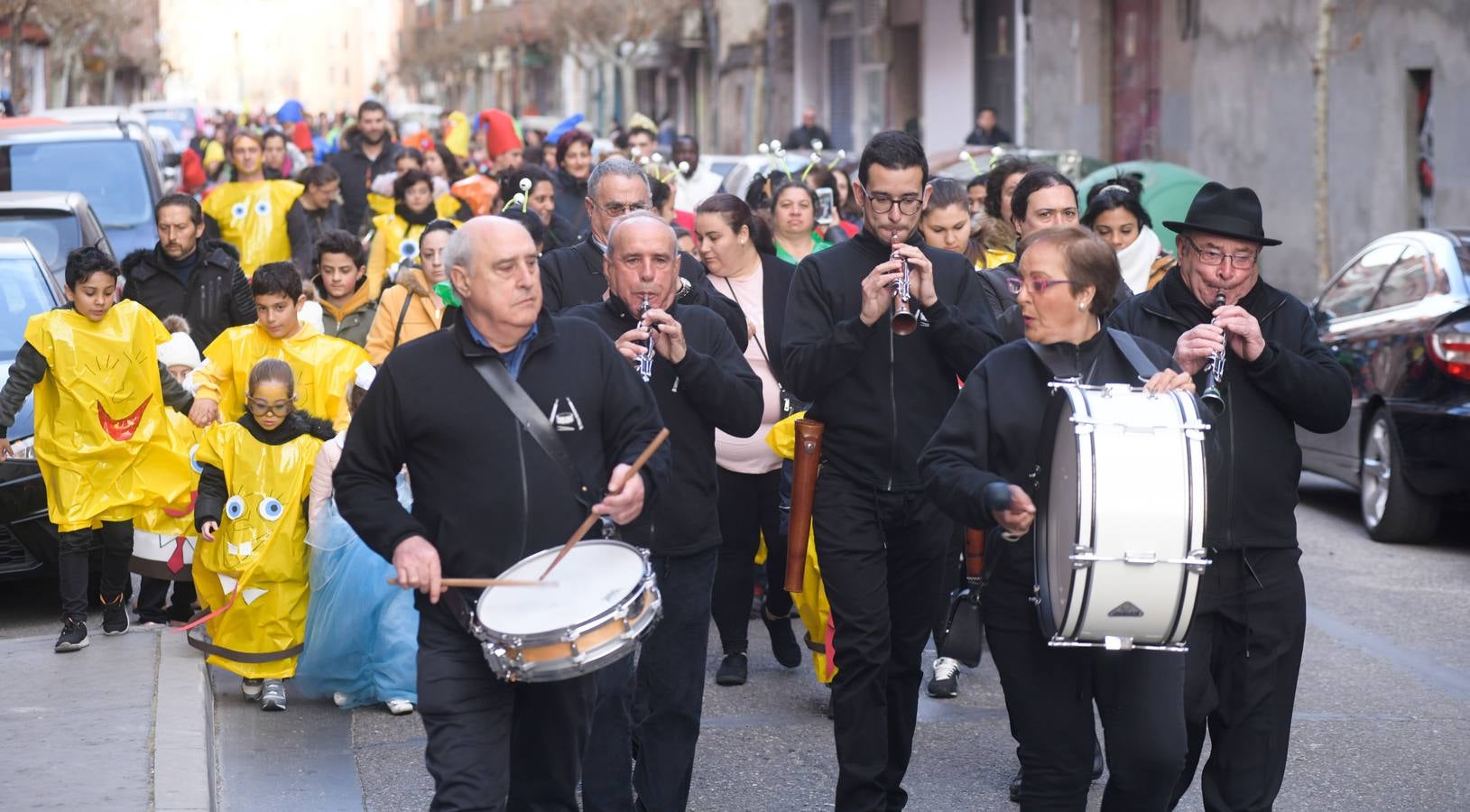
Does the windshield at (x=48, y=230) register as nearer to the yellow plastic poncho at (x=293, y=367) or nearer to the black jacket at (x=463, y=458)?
the yellow plastic poncho at (x=293, y=367)

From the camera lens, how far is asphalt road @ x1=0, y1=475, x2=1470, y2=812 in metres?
6.39

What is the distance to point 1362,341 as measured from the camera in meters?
11.0

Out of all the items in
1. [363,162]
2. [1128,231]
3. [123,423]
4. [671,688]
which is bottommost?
[671,688]

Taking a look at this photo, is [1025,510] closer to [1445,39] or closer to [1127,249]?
[1127,249]

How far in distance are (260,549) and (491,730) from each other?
120 inches

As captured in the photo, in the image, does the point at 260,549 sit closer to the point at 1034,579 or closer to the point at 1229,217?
the point at 1034,579

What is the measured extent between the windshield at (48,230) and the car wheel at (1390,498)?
7.43 meters

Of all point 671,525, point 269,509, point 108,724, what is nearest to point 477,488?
point 671,525

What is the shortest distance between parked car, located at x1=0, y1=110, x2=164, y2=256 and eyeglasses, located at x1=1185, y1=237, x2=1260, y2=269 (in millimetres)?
10330

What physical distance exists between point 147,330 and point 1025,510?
5.04 metres

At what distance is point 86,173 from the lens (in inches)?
569

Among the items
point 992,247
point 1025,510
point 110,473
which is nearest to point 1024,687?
point 1025,510

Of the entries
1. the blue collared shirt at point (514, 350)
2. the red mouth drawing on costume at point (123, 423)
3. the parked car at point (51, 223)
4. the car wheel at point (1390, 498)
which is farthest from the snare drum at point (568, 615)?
the parked car at point (51, 223)

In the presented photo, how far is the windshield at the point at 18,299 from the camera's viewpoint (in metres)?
9.45
